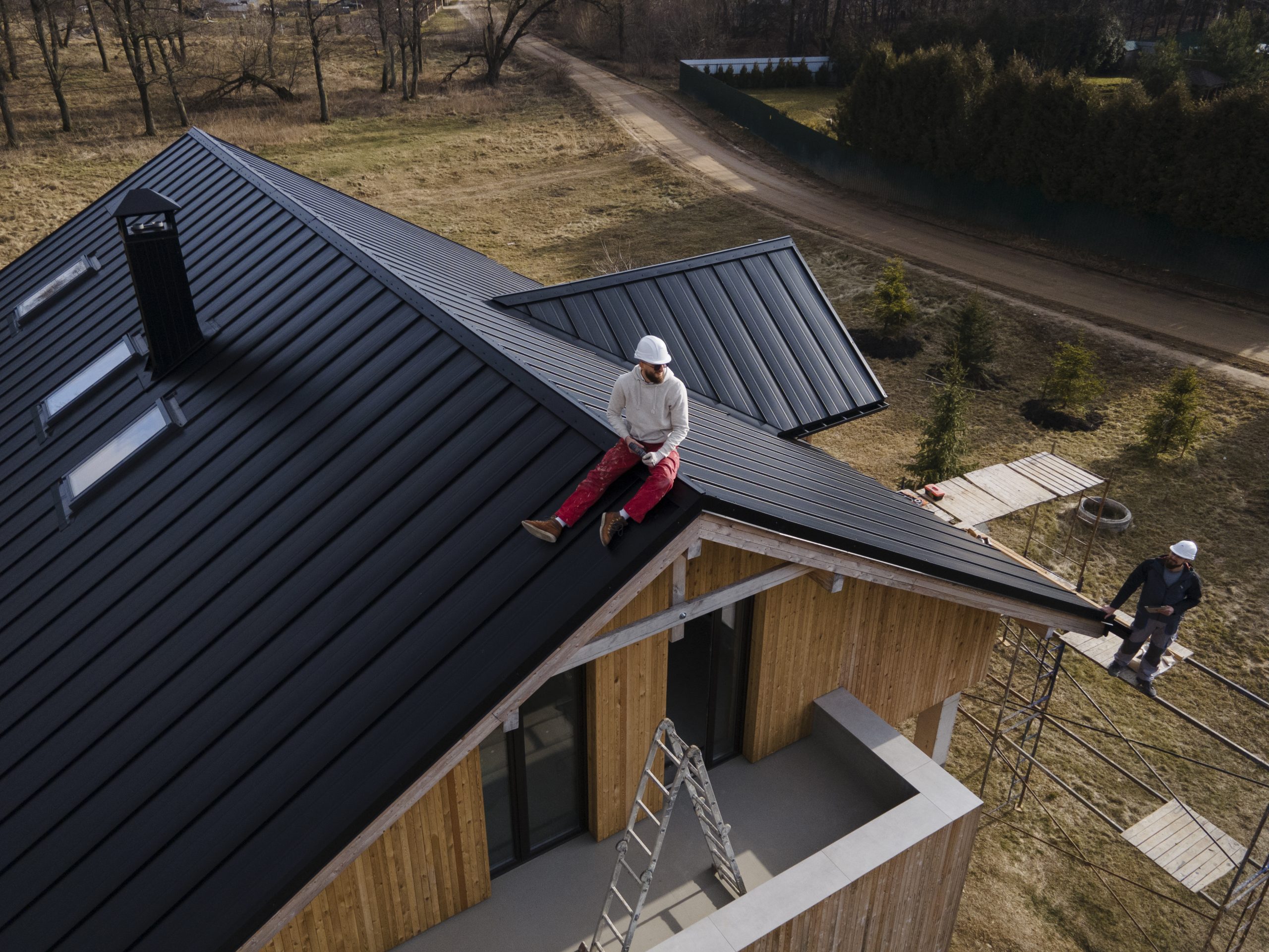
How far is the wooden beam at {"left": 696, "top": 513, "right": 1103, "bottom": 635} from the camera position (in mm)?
6668

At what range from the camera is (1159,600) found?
36.1ft

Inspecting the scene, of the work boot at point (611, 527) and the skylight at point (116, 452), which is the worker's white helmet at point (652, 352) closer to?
the work boot at point (611, 527)

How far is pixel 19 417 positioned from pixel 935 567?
11072mm

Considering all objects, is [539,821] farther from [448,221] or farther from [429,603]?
[448,221]

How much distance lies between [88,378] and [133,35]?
3799 cm

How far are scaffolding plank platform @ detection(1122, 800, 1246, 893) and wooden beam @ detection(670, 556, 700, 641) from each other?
651 cm

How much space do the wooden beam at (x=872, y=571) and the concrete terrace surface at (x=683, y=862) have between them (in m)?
2.13

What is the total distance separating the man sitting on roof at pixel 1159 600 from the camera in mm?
10844

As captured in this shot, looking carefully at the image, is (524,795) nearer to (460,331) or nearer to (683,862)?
(683,862)

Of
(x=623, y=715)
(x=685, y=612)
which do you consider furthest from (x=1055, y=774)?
(x=685, y=612)

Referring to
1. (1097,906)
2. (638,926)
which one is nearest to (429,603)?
(638,926)

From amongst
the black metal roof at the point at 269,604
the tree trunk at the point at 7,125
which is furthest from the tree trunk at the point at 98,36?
the black metal roof at the point at 269,604

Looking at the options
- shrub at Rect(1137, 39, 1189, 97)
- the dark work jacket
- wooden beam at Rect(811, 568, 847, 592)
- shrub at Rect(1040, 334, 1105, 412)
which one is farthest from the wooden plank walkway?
shrub at Rect(1137, 39, 1189, 97)

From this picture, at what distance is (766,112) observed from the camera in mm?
44406
